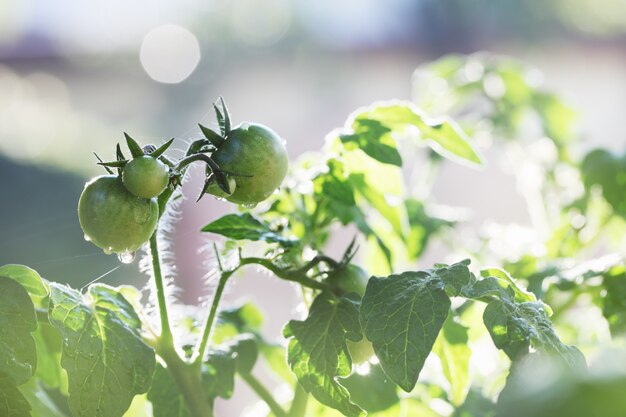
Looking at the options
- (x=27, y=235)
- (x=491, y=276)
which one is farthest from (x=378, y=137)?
(x=27, y=235)

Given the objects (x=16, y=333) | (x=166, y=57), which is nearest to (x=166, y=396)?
(x=16, y=333)

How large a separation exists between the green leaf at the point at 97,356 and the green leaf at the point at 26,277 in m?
0.02

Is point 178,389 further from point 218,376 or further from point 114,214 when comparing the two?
point 114,214

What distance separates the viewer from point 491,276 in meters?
0.49

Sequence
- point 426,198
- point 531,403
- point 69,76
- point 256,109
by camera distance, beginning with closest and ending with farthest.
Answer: point 531,403 → point 426,198 → point 69,76 → point 256,109

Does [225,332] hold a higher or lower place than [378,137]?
lower

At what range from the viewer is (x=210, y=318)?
21.6 inches

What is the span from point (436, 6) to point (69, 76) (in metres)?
4.05

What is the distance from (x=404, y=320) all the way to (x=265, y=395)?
203 mm

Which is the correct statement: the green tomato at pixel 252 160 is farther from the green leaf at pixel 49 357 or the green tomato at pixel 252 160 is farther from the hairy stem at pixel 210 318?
the green leaf at pixel 49 357

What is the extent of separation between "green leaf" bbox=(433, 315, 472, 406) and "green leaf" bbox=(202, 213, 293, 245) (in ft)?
0.44

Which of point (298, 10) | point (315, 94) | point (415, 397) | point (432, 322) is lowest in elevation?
point (315, 94)

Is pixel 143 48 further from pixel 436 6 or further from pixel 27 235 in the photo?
pixel 27 235

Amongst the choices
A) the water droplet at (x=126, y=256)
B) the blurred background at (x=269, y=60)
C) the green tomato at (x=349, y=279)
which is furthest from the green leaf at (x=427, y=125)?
the blurred background at (x=269, y=60)
